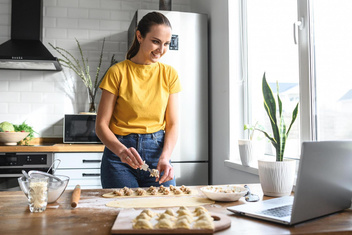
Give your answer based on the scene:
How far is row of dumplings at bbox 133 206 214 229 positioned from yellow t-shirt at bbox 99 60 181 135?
30.6 inches

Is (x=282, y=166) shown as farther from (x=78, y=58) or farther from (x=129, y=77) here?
(x=78, y=58)

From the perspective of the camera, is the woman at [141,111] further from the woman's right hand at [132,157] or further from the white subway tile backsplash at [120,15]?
the white subway tile backsplash at [120,15]

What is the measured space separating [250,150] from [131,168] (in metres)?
0.90


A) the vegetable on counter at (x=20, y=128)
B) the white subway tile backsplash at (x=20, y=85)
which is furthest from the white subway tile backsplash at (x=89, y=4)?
the vegetable on counter at (x=20, y=128)

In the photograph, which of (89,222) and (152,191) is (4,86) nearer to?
(152,191)

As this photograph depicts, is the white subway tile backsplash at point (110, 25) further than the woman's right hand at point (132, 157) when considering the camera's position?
Yes

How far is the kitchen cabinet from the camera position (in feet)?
9.46

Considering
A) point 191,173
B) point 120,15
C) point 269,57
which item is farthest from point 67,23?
point 269,57

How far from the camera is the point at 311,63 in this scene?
1833mm

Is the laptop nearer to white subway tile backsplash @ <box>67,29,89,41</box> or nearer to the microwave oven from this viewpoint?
the microwave oven

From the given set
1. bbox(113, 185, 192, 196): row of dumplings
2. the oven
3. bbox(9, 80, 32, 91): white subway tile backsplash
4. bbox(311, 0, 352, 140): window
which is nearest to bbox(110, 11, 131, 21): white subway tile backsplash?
bbox(9, 80, 32, 91): white subway tile backsplash

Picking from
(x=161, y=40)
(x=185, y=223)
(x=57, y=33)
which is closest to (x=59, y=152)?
(x=57, y=33)

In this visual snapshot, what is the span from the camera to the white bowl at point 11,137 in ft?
→ 9.81

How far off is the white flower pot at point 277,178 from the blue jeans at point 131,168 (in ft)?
1.52
